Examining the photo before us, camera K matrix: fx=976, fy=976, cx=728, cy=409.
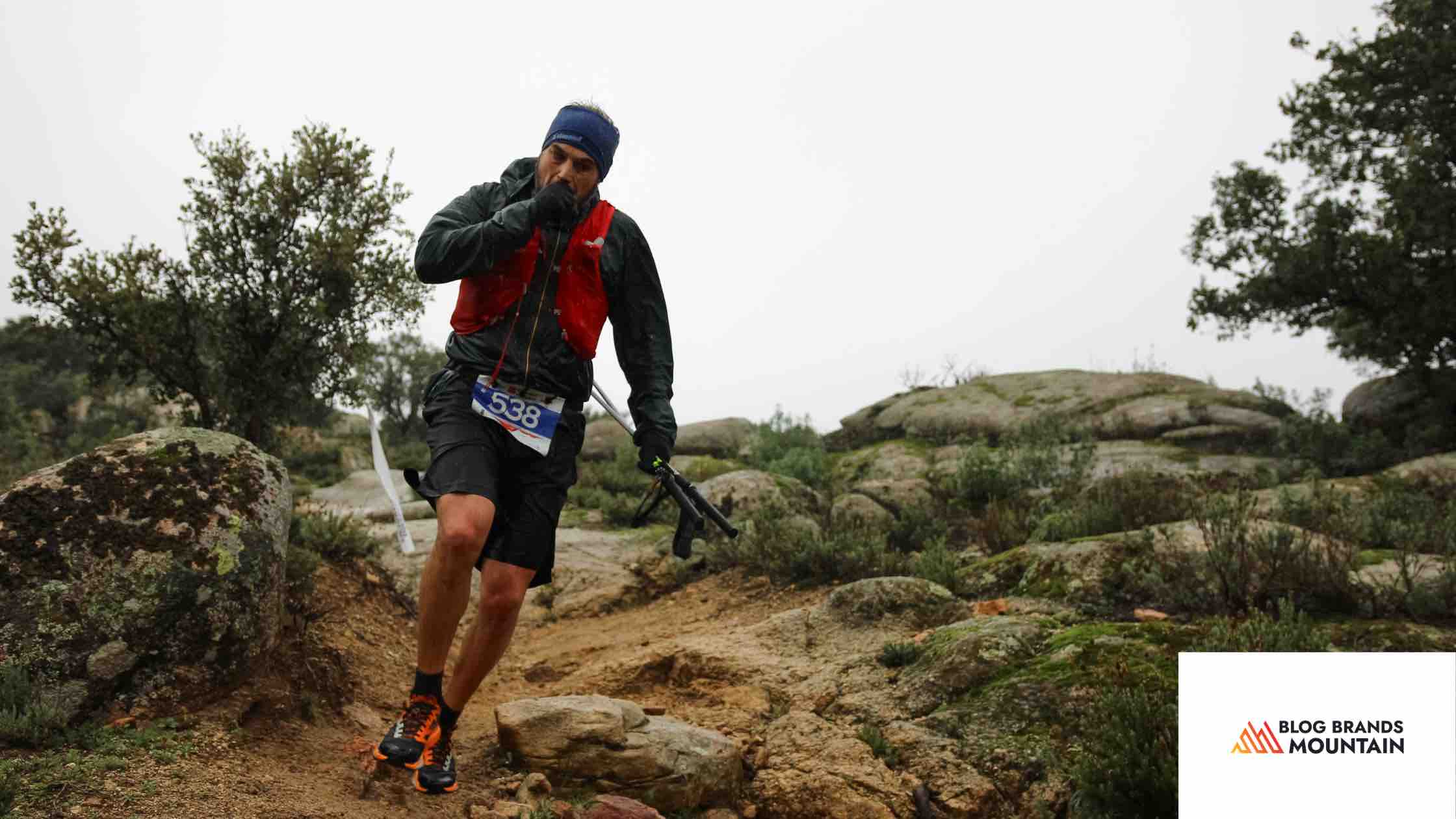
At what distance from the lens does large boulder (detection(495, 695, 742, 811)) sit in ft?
15.5

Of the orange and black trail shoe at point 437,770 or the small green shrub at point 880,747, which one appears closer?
the orange and black trail shoe at point 437,770

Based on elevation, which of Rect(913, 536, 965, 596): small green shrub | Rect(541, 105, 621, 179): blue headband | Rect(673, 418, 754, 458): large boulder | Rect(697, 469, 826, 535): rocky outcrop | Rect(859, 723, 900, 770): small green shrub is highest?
Rect(673, 418, 754, 458): large boulder

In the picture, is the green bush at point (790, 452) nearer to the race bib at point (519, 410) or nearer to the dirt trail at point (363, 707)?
the dirt trail at point (363, 707)

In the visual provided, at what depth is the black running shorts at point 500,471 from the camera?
12.5ft

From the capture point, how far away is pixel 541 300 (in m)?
4.03

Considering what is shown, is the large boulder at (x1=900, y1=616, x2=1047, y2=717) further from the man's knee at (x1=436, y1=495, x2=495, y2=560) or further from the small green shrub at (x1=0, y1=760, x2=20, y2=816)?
the small green shrub at (x1=0, y1=760, x2=20, y2=816)

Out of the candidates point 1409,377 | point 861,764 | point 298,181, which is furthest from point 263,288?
point 1409,377

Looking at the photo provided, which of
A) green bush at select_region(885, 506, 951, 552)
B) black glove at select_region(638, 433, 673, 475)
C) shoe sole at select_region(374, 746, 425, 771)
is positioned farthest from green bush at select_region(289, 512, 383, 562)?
green bush at select_region(885, 506, 951, 552)

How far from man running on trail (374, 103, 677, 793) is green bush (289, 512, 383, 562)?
3.59 m

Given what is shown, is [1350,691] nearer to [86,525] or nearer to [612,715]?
[612,715]

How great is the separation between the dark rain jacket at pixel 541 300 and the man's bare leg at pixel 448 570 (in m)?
0.57

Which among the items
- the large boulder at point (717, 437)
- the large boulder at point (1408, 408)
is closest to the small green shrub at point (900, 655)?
the large boulder at point (717, 437)

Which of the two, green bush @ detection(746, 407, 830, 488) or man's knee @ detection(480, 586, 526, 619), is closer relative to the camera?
man's knee @ detection(480, 586, 526, 619)

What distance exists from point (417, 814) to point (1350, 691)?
13.8 ft
